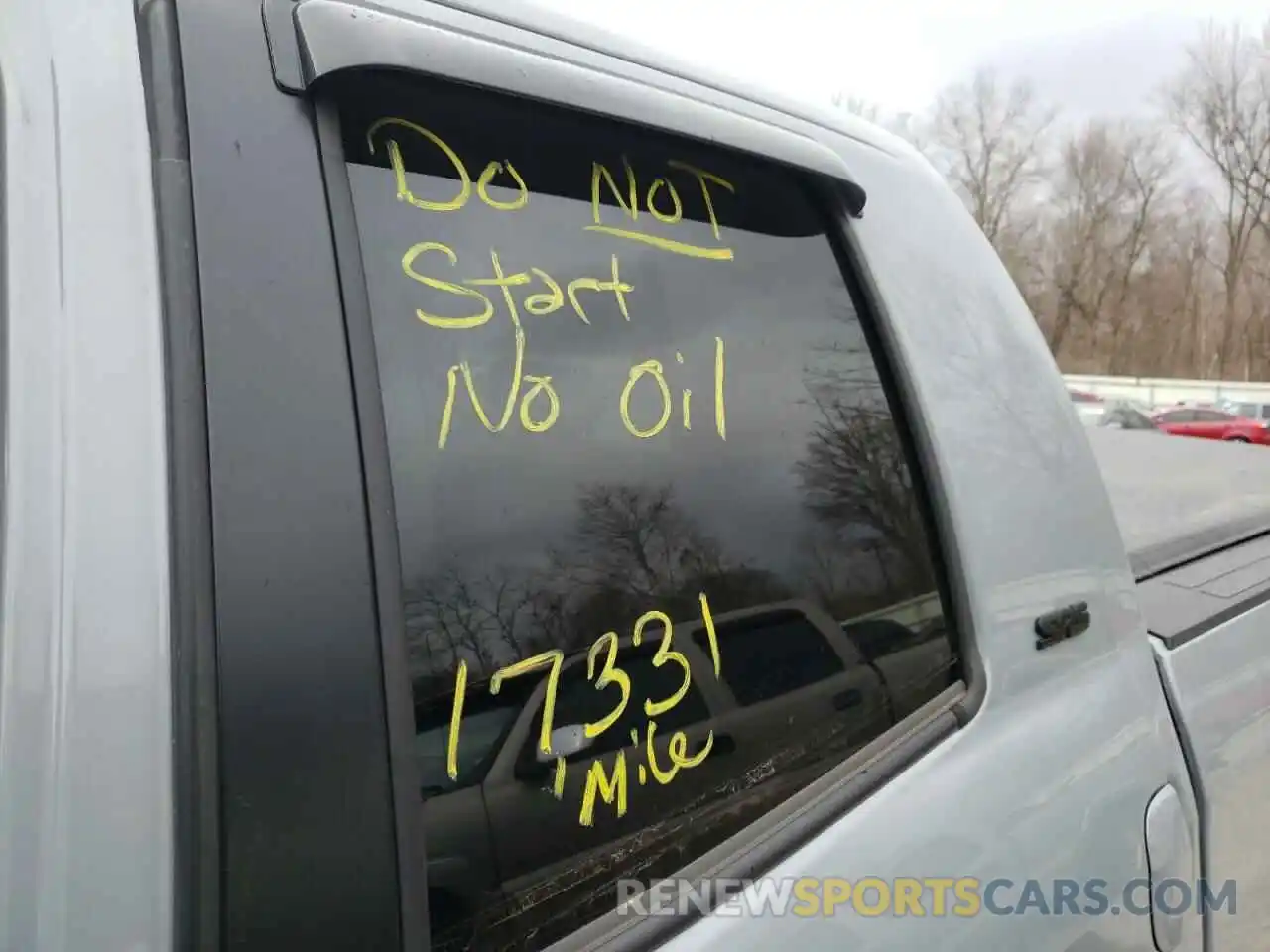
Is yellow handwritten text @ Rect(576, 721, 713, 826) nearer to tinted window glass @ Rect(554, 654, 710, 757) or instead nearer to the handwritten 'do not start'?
tinted window glass @ Rect(554, 654, 710, 757)

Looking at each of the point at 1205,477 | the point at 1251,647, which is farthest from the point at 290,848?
the point at 1205,477

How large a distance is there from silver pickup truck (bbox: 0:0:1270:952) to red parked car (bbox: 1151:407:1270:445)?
24.4 m

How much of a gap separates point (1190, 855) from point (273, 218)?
65.4 inches

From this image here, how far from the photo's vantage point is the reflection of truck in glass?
0.87 metres

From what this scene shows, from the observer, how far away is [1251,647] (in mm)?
2016

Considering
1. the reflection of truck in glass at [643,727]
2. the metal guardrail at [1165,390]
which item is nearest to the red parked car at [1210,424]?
the metal guardrail at [1165,390]

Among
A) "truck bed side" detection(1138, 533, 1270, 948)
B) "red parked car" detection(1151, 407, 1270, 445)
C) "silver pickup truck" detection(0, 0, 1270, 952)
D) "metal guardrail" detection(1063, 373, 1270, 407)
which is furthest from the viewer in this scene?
"metal guardrail" detection(1063, 373, 1270, 407)

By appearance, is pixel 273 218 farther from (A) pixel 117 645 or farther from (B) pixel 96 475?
(A) pixel 117 645

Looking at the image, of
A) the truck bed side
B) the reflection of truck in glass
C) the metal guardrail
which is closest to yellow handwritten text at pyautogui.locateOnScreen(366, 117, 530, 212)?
the reflection of truck in glass

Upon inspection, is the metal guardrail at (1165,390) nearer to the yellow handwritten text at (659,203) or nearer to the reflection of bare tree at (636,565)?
the yellow handwritten text at (659,203)

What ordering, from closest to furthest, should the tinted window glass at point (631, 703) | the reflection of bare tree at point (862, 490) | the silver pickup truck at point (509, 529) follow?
1. the silver pickup truck at point (509, 529)
2. the tinted window glass at point (631, 703)
3. the reflection of bare tree at point (862, 490)

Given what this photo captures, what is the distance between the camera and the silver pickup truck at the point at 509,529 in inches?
29.1

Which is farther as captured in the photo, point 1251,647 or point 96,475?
point 1251,647

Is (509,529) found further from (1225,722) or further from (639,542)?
(1225,722)
